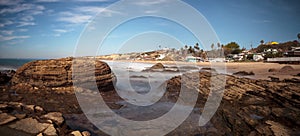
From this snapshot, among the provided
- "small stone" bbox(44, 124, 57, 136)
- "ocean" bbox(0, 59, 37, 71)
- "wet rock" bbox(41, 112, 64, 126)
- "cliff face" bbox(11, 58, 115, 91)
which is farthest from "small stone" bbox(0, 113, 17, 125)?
"ocean" bbox(0, 59, 37, 71)

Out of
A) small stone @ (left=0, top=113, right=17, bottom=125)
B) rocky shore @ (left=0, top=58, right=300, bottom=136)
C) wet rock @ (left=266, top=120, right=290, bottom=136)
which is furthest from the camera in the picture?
rocky shore @ (left=0, top=58, right=300, bottom=136)

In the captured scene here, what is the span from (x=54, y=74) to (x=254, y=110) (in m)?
8.55

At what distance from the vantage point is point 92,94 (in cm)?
862

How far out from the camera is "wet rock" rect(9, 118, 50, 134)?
13.6ft

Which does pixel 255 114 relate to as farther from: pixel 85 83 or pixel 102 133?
pixel 85 83

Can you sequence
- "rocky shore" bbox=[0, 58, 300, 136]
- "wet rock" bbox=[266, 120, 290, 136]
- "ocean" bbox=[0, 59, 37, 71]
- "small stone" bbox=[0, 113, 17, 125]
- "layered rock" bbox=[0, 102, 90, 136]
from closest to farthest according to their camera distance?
"layered rock" bbox=[0, 102, 90, 136]
"small stone" bbox=[0, 113, 17, 125]
"wet rock" bbox=[266, 120, 290, 136]
"rocky shore" bbox=[0, 58, 300, 136]
"ocean" bbox=[0, 59, 37, 71]

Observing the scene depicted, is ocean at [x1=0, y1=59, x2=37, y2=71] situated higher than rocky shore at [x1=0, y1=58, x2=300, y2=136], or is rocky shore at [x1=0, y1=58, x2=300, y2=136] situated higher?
ocean at [x1=0, y1=59, x2=37, y2=71]

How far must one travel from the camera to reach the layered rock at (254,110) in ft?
16.6

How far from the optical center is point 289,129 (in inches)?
190

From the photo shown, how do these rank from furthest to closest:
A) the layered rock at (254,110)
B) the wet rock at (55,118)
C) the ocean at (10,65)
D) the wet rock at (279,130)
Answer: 1. the ocean at (10,65)
2. the layered rock at (254,110)
3. the wet rock at (55,118)
4. the wet rock at (279,130)

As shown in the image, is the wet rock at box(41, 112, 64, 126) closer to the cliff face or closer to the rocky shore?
the rocky shore

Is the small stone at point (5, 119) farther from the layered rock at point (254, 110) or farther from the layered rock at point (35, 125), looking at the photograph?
the layered rock at point (254, 110)

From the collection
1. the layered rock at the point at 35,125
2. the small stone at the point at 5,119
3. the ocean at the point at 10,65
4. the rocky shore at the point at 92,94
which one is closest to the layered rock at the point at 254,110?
the rocky shore at the point at 92,94

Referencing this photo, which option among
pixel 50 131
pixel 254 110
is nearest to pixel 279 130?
pixel 254 110
